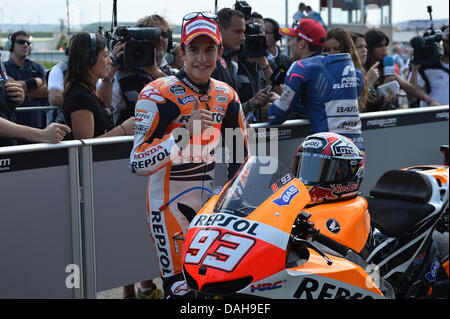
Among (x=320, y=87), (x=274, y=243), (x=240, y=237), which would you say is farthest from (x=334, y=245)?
(x=320, y=87)

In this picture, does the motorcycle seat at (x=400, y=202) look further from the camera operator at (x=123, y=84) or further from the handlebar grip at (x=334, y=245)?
the camera operator at (x=123, y=84)

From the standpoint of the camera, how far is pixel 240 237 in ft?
6.65

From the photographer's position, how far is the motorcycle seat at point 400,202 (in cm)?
345

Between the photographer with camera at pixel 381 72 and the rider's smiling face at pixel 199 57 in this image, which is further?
the photographer with camera at pixel 381 72

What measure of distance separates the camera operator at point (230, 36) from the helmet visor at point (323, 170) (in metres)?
1.74

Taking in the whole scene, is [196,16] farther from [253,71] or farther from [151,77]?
[253,71]

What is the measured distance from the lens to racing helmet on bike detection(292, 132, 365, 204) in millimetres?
3014

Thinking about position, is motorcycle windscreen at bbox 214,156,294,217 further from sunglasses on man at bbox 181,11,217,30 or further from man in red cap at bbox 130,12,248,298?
sunglasses on man at bbox 181,11,217,30

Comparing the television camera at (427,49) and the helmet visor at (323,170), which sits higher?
the television camera at (427,49)

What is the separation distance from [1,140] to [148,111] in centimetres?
137

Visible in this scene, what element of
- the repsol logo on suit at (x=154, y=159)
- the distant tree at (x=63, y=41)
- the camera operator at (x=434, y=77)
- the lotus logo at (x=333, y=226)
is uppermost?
the distant tree at (x=63, y=41)

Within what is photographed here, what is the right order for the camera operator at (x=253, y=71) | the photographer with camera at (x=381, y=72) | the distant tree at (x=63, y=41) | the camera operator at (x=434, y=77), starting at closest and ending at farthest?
the camera operator at (x=253, y=71) → the photographer with camera at (x=381, y=72) → the distant tree at (x=63, y=41) → the camera operator at (x=434, y=77)

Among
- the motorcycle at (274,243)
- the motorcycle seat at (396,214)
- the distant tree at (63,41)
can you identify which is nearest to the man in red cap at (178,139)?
the motorcycle at (274,243)

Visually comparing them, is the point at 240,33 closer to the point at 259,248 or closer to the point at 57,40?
the point at 259,248
